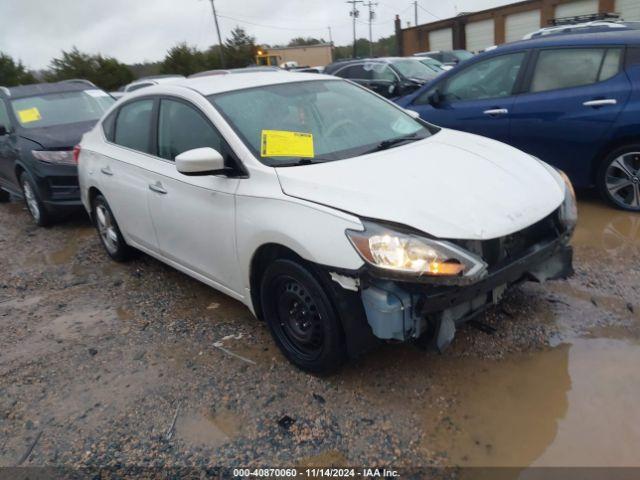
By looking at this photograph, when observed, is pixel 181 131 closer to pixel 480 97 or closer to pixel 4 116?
pixel 480 97

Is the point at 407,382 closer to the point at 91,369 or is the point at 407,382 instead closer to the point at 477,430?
the point at 477,430

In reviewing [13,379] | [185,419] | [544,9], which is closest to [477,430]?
[185,419]

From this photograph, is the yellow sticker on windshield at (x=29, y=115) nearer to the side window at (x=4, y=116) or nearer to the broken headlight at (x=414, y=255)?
the side window at (x=4, y=116)

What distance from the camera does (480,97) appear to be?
5.83m

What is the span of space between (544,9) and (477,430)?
34.5 m

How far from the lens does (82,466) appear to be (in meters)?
2.60

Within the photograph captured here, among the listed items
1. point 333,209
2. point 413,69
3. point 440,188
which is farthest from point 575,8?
point 333,209

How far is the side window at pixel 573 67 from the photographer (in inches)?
195

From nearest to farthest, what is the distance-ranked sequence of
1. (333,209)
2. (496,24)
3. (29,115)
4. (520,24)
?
(333,209), (29,115), (520,24), (496,24)

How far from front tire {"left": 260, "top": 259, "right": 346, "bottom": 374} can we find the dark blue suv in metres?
3.54

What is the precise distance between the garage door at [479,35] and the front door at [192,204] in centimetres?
3518

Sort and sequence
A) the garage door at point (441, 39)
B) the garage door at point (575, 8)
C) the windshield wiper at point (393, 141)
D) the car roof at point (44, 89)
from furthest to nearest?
the garage door at point (441, 39) < the garage door at point (575, 8) < the car roof at point (44, 89) < the windshield wiper at point (393, 141)

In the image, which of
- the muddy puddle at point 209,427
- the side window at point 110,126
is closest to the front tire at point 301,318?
the muddy puddle at point 209,427

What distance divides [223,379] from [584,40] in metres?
4.64
